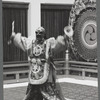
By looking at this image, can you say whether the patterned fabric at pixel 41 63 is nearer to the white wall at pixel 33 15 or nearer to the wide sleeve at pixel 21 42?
the wide sleeve at pixel 21 42

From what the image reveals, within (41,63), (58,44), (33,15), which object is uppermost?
(33,15)

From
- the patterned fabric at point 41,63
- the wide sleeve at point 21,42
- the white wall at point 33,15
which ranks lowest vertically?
the patterned fabric at point 41,63

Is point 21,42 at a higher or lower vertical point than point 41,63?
higher

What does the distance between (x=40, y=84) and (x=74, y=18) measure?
604cm

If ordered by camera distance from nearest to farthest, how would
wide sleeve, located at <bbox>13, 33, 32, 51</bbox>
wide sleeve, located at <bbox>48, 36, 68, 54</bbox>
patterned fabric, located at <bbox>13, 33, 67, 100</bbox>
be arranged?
A: wide sleeve, located at <bbox>48, 36, 68, 54</bbox>
patterned fabric, located at <bbox>13, 33, 67, 100</bbox>
wide sleeve, located at <bbox>13, 33, 32, 51</bbox>

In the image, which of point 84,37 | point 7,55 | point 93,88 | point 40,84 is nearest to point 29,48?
point 40,84

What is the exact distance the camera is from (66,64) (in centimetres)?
1059

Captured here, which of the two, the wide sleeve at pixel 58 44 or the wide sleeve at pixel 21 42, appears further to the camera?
the wide sleeve at pixel 21 42

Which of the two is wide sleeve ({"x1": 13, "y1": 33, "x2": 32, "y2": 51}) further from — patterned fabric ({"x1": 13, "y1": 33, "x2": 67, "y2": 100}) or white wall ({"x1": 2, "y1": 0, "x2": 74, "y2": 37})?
white wall ({"x1": 2, "y1": 0, "x2": 74, "y2": 37})

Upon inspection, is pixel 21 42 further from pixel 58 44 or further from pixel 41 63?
pixel 58 44

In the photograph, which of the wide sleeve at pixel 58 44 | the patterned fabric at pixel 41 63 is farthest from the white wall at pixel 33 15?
the wide sleeve at pixel 58 44

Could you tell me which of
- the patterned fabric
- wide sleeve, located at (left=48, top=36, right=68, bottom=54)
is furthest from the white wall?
wide sleeve, located at (left=48, top=36, right=68, bottom=54)

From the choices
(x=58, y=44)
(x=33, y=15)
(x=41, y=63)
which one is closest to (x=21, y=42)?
(x=41, y=63)

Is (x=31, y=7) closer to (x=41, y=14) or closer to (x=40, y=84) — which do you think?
(x=41, y=14)
